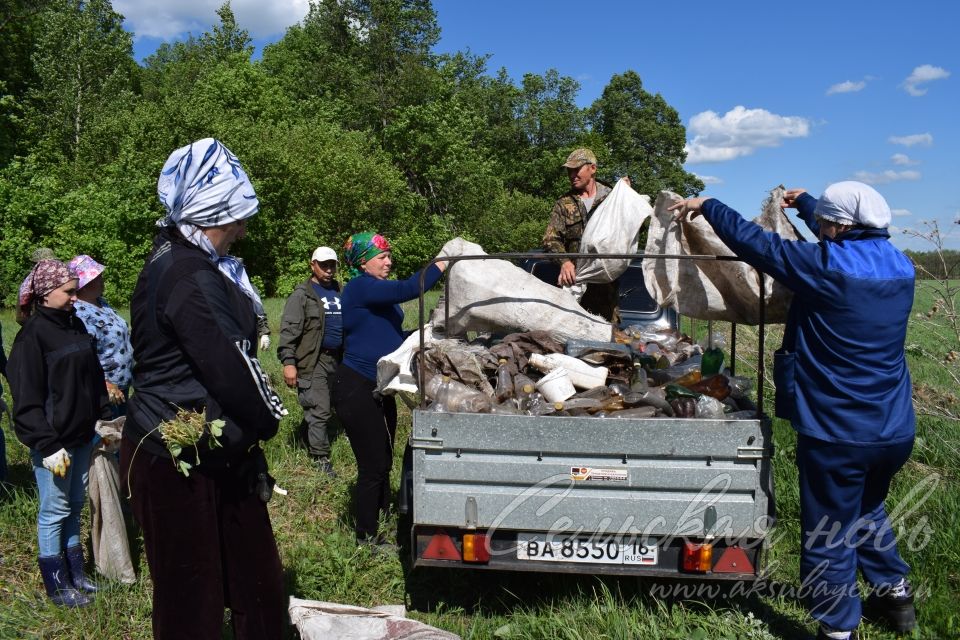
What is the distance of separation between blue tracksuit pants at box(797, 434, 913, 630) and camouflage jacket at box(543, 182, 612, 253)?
9.24 feet

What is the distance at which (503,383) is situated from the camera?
379 centimetres

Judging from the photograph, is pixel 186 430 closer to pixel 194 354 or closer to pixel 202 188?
pixel 194 354

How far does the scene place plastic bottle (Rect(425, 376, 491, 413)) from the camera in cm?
358

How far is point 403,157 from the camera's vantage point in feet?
120

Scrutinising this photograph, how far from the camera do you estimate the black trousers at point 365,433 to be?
14.5 ft

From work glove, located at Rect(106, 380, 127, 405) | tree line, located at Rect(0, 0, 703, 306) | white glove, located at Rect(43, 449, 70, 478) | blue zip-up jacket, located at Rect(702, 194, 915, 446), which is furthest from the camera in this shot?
tree line, located at Rect(0, 0, 703, 306)

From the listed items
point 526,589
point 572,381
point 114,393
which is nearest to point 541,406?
point 572,381

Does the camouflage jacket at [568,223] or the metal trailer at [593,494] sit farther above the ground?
the camouflage jacket at [568,223]

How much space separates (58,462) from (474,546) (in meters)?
2.22

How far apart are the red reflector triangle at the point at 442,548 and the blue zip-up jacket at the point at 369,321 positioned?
4.25 feet

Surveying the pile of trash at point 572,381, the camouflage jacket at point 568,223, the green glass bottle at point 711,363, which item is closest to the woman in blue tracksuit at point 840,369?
the pile of trash at point 572,381

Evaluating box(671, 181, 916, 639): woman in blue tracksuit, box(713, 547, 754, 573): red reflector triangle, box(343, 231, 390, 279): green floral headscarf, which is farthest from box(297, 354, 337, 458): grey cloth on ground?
box(671, 181, 916, 639): woman in blue tracksuit

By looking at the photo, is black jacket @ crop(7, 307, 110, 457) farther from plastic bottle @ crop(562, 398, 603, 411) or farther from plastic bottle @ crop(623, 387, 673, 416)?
plastic bottle @ crop(623, 387, 673, 416)

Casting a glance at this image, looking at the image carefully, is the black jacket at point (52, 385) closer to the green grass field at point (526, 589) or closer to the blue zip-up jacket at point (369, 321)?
the green grass field at point (526, 589)
